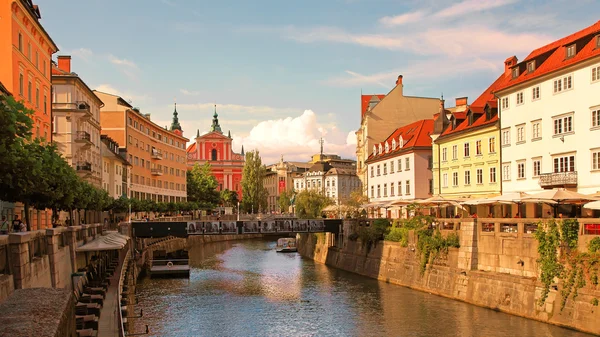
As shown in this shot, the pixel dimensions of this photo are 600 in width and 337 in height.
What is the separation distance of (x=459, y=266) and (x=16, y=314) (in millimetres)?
34724

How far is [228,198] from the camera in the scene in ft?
509

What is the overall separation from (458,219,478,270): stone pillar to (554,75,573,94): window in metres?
10.7

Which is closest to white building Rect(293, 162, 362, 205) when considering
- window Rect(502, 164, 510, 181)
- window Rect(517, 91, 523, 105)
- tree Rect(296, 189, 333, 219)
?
tree Rect(296, 189, 333, 219)

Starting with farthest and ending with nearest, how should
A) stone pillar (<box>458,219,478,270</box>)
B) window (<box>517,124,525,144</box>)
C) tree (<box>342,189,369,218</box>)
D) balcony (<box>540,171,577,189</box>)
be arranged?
1. tree (<box>342,189,369,218</box>)
2. window (<box>517,124,525,144</box>)
3. balcony (<box>540,171,577,189</box>)
4. stone pillar (<box>458,219,478,270</box>)

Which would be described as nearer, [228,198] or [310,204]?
[310,204]

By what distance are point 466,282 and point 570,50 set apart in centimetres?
1666

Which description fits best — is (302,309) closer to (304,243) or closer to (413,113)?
(304,243)

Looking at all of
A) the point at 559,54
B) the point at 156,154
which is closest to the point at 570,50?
the point at 559,54

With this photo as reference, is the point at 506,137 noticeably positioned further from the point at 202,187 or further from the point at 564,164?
the point at 202,187

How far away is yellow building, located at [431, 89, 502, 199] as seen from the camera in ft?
170

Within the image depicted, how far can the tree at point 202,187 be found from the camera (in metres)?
135

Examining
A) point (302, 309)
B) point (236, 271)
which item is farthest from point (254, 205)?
point (302, 309)

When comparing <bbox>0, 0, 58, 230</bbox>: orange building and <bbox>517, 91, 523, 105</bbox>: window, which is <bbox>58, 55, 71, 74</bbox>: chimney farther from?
<bbox>517, 91, 523, 105</bbox>: window

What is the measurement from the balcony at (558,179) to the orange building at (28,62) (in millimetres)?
32082
